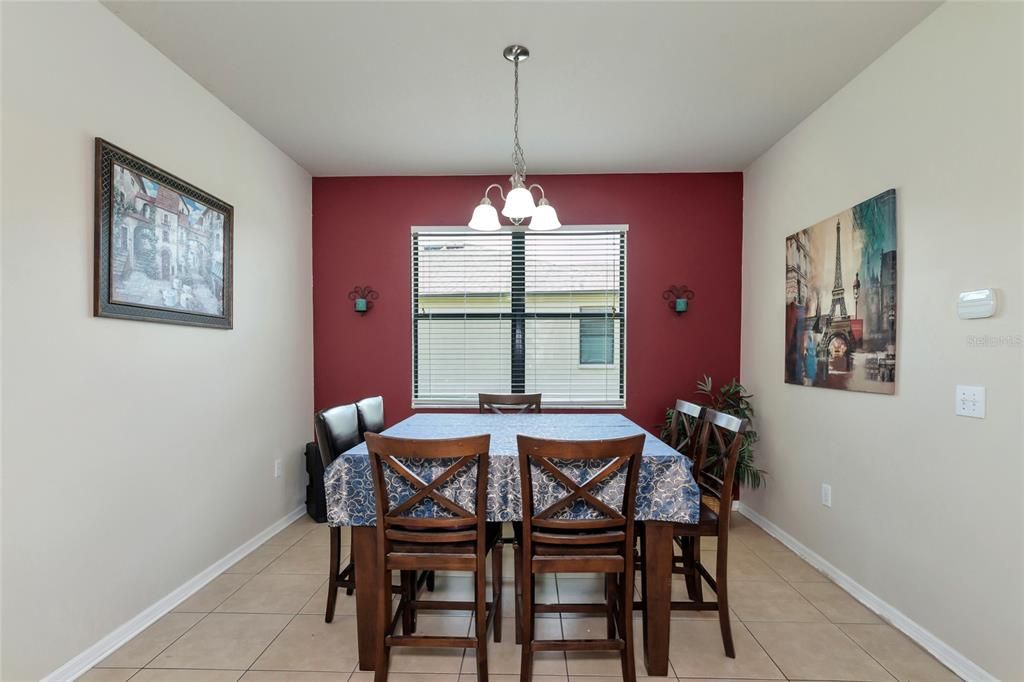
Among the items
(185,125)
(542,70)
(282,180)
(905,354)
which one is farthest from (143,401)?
(905,354)

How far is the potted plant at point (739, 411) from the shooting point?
355cm

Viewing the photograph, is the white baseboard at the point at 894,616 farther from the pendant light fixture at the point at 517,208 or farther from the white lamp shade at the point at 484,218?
the white lamp shade at the point at 484,218

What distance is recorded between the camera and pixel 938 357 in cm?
210

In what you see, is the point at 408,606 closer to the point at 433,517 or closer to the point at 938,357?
the point at 433,517

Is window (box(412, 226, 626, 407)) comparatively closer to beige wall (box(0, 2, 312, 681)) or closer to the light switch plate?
beige wall (box(0, 2, 312, 681))

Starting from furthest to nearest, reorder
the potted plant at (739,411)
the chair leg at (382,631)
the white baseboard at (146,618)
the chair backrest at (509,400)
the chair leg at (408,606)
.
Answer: the potted plant at (739,411) → the chair backrest at (509,400) → the chair leg at (408,606) → the white baseboard at (146,618) → the chair leg at (382,631)

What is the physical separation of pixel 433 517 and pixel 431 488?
22 centimetres

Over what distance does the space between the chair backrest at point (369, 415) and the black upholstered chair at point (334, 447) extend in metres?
0.18

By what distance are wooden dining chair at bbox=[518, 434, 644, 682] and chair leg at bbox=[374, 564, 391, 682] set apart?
502 millimetres

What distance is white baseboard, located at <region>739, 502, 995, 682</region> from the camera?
1929 mm

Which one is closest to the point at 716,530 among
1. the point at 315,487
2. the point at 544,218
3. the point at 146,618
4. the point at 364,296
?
the point at 544,218

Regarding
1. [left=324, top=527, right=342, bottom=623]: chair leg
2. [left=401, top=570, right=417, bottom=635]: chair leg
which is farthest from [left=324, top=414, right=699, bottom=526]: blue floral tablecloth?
[left=401, top=570, right=417, bottom=635]: chair leg

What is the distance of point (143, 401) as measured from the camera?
2.32m

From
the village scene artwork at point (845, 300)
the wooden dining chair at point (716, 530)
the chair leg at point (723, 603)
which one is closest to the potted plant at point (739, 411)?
the village scene artwork at point (845, 300)
